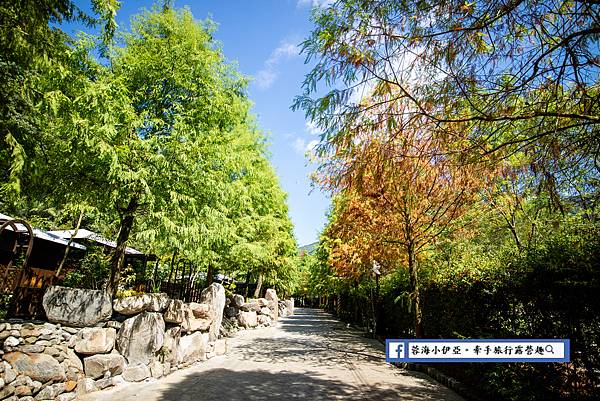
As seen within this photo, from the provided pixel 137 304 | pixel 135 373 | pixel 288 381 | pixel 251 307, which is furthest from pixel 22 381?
pixel 251 307

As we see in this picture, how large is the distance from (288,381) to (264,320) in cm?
1141

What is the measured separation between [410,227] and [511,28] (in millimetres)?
5585

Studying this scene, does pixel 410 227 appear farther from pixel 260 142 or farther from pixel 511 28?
pixel 260 142

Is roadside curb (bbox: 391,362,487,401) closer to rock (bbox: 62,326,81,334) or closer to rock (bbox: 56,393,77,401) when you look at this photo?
A: rock (bbox: 56,393,77,401)

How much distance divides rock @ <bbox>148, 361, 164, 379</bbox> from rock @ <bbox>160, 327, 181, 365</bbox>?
24 centimetres

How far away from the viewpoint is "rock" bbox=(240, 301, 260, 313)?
1467 cm

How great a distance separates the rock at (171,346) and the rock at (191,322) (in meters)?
0.24

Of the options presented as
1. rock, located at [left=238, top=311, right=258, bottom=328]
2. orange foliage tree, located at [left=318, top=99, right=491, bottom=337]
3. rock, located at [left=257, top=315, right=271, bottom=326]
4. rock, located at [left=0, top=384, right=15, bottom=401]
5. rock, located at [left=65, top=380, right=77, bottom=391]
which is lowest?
rock, located at [left=257, top=315, right=271, bottom=326]

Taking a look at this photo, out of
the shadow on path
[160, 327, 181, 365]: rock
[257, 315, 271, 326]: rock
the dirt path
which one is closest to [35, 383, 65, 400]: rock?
the dirt path

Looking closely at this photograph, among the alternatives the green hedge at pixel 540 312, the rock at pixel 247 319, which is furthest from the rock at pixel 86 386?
the rock at pixel 247 319

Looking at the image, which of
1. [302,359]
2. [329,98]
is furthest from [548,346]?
[302,359]

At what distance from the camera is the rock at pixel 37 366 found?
3.79 m

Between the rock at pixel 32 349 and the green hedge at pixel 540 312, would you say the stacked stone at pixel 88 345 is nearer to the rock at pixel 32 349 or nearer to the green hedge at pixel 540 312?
the rock at pixel 32 349
